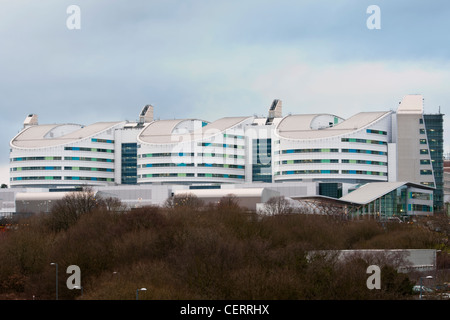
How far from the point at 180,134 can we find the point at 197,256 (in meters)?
128

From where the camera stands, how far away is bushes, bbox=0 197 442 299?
2330 inches

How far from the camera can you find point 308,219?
10281 centimetres

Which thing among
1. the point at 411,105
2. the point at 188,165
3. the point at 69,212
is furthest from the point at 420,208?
the point at 69,212

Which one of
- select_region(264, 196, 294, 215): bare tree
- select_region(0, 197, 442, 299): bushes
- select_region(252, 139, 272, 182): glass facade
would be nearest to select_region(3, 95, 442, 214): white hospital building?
select_region(252, 139, 272, 182): glass facade

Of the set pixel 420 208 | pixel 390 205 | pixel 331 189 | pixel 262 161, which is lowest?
pixel 420 208

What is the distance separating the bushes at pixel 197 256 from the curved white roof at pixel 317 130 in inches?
2918

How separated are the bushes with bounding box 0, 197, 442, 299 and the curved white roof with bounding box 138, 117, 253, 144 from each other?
8524cm

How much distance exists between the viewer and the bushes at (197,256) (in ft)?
194

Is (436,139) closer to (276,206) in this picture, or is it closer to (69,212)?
(276,206)

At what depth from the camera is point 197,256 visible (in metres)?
67.7

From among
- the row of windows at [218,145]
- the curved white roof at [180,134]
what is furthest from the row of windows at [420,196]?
the curved white roof at [180,134]

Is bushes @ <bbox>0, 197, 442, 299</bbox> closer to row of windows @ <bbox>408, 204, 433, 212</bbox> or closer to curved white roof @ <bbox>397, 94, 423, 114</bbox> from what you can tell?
row of windows @ <bbox>408, 204, 433, 212</bbox>

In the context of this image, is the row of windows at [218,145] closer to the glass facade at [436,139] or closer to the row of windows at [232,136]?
the row of windows at [232,136]
